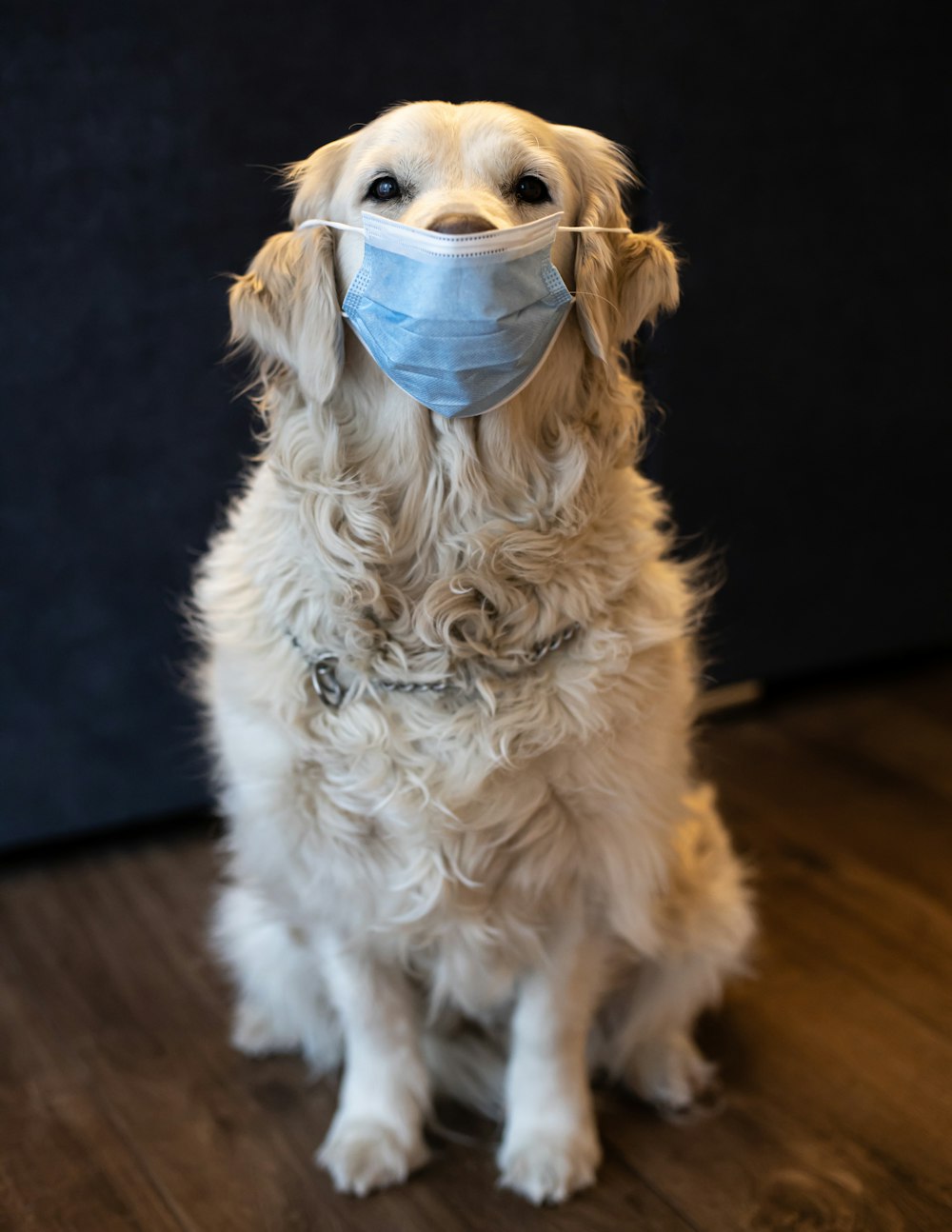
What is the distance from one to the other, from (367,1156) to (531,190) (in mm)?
1126

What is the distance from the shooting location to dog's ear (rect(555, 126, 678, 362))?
129 centimetres

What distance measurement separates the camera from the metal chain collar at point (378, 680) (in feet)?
4.39

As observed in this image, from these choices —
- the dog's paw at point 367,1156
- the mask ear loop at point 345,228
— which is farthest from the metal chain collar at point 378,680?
the dog's paw at point 367,1156

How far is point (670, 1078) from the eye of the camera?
1581 millimetres

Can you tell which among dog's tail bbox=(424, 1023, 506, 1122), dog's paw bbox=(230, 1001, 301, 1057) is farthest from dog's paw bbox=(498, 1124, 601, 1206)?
dog's paw bbox=(230, 1001, 301, 1057)

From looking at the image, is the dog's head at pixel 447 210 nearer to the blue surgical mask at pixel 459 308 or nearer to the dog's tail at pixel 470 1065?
the blue surgical mask at pixel 459 308

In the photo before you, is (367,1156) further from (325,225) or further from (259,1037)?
(325,225)

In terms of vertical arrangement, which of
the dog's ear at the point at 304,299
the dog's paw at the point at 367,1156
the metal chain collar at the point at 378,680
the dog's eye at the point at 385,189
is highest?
the dog's eye at the point at 385,189

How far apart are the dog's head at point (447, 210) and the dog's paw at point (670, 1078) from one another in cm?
90

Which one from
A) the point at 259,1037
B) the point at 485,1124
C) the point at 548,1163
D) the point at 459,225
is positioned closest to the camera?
the point at 459,225

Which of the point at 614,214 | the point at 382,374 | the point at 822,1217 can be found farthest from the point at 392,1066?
the point at 614,214

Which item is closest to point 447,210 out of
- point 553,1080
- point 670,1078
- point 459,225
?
A: point 459,225

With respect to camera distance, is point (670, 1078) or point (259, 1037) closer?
point (670, 1078)

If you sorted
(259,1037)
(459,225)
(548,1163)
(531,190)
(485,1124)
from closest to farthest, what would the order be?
(459,225) → (531,190) → (548,1163) → (485,1124) → (259,1037)
